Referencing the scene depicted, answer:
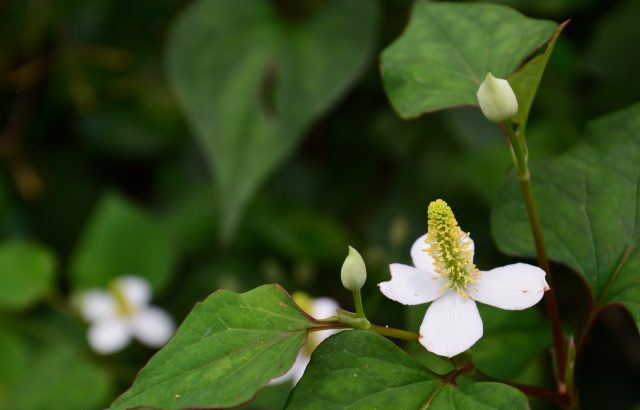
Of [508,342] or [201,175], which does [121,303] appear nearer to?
[201,175]

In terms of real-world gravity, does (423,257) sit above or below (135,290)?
above

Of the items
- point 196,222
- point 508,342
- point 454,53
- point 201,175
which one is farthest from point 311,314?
point 201,175

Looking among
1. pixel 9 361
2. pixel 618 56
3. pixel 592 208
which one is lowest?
pixel 9 361

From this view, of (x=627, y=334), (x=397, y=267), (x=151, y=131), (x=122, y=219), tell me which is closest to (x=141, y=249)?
(x=122, y=219)

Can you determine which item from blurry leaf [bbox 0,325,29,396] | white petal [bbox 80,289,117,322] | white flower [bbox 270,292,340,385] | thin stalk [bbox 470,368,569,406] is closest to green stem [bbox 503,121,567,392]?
thin stalk [bbox 470,368,569,406]

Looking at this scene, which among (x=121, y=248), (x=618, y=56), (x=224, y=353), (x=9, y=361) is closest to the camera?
(x=224, y=353)

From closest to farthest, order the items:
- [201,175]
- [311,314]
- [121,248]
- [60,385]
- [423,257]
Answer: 1. [423,257]
2. [311,314]
3. [60,385]
4. [121,248]
5. [201,175]

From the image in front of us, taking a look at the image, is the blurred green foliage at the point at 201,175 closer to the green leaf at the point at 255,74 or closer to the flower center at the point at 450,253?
the green leaf at the point at 255,74
